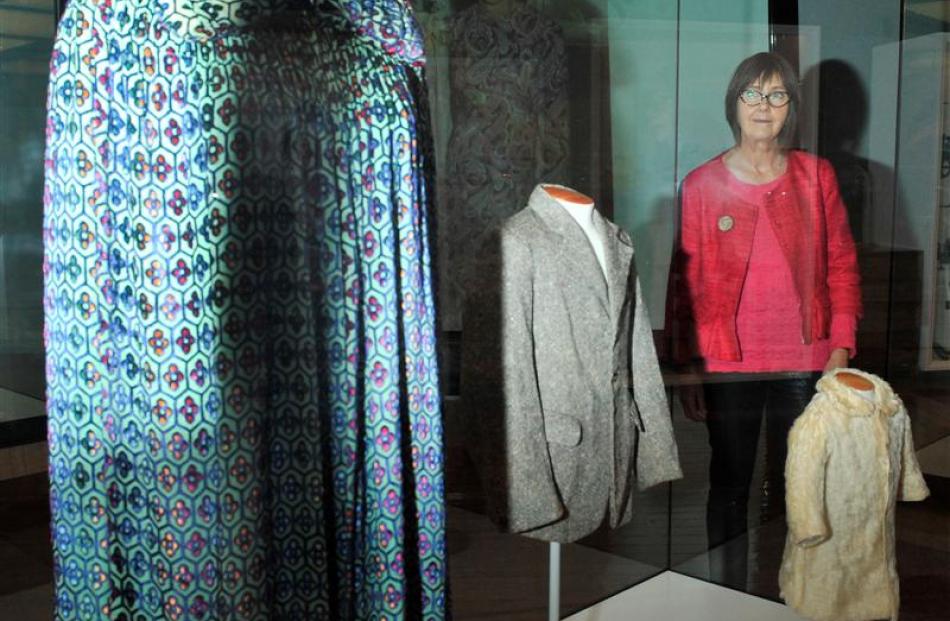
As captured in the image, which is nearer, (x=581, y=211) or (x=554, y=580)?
(x=581, y=211)

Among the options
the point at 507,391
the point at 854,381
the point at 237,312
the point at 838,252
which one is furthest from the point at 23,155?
the point at 838,252

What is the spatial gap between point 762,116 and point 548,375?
3.06 feet

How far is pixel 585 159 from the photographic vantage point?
2094 mm

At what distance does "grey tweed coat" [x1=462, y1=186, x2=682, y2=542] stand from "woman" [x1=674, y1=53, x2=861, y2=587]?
1.51 ft

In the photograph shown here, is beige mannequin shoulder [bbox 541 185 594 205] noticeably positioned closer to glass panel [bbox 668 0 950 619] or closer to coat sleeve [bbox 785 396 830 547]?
glass panel [bbox 668 0 950 619]

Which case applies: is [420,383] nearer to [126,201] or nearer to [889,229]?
[126,201]

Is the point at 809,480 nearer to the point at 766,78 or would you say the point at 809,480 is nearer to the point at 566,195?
the point at 566,195

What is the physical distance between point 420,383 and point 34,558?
0.63m

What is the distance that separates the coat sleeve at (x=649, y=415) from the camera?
203cm

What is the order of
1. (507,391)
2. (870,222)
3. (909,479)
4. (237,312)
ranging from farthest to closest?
(870,222) < (909,479) < (507,391) < (237,312)

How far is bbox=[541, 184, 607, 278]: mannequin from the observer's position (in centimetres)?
194

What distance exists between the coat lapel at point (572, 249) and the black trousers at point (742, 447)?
0.61m

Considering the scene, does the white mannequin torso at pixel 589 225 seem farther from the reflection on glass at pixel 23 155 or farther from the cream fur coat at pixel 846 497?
the reflection on glass at pixel 23 155

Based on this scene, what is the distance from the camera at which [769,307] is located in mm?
2361
